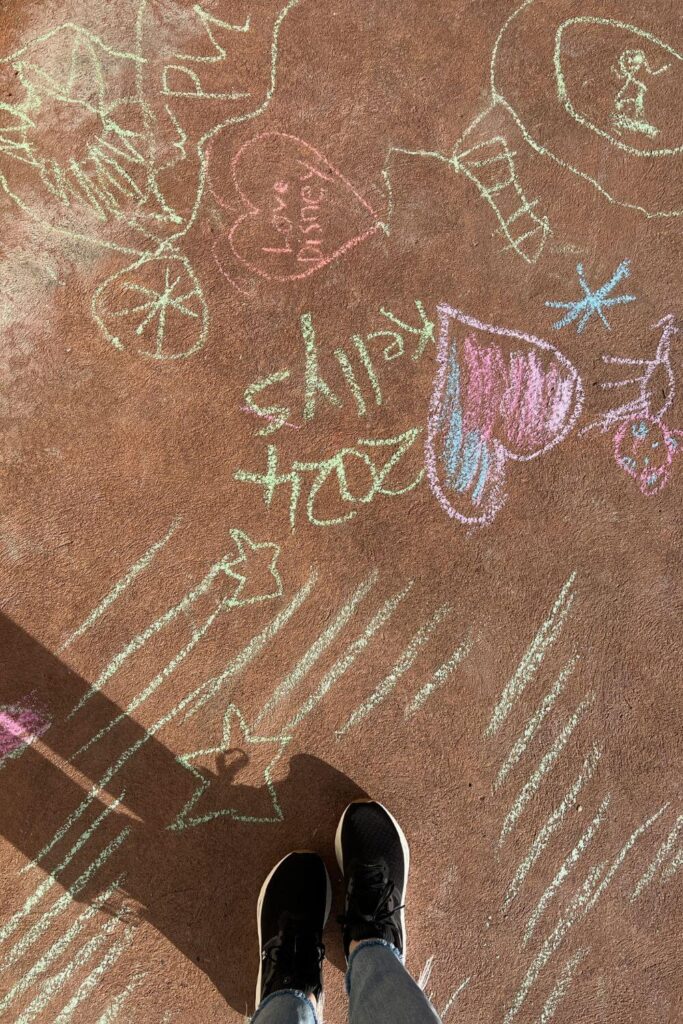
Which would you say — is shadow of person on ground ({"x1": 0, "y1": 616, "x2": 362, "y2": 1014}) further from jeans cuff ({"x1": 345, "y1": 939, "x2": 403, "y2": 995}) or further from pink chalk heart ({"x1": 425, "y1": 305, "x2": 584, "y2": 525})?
pink chalk heart ({"x1": 425, "y1": 305, "x2": 584, "y2": 525})

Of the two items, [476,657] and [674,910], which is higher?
[476,657]

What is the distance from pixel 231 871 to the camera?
2.89m

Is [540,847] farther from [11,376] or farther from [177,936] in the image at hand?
[11,376]

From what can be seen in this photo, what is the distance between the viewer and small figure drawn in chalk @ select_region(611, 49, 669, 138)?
3.16 metres

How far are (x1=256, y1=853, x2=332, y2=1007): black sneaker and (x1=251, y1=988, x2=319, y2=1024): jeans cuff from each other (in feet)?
0.06

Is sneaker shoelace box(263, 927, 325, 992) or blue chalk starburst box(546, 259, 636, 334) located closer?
sneaker shoelace box(263, 927, 325, 992)

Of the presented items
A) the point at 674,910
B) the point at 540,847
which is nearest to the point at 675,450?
the point at 540,847

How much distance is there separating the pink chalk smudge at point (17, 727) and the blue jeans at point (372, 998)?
148 centimetres

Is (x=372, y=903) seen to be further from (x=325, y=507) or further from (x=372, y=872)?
(x=325, y=507)

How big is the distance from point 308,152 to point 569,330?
1483 millimetres

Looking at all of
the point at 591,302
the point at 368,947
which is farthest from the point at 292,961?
the point at 591,302

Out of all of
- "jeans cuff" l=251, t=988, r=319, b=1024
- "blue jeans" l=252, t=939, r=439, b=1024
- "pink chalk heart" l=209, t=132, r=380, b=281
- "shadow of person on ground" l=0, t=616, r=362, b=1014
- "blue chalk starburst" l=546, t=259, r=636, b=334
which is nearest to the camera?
"blue jeans" l=252, t=939, r=439, b=1024

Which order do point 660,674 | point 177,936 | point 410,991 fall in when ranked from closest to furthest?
point 410,991
point 177,936
point 660,674

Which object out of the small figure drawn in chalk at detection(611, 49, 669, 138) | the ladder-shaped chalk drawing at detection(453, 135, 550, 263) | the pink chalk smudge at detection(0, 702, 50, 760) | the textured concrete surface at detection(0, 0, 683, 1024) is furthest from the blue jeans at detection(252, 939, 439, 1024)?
the small figure drawn in chalk at detection(611, 49, 669, 138)
